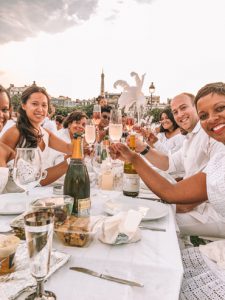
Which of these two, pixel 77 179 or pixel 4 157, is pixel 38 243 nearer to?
pixel 77 179

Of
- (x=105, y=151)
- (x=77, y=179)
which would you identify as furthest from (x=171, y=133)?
(x=77, y=179)

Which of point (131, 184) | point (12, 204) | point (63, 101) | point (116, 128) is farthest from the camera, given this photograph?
point (63, 101)

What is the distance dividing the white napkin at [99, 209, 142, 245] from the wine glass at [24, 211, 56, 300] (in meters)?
0.35

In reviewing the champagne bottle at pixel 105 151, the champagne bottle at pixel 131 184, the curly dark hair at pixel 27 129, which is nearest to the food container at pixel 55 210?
the champagne bottle at pixel 131 184

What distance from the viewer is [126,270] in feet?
2.55

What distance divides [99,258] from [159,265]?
0.60ft

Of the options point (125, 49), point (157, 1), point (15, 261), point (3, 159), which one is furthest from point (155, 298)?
point (125, 49)

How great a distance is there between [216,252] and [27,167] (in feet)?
2.89

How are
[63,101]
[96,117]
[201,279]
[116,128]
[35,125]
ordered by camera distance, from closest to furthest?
[201,279] → [116,128] → [35,125] → [96,117] → [63,101]

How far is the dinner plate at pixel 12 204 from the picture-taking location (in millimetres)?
1177

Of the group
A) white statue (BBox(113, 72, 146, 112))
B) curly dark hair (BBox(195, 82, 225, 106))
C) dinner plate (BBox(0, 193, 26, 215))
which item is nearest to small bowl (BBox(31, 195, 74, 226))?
dinner plate (BBox(0, 193, 26, 215))

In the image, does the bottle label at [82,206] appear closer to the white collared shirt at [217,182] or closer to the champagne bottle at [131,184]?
the champagne bottle at [131,184]

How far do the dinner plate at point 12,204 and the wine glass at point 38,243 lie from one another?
0.62 m

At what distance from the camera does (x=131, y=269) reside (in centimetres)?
78
